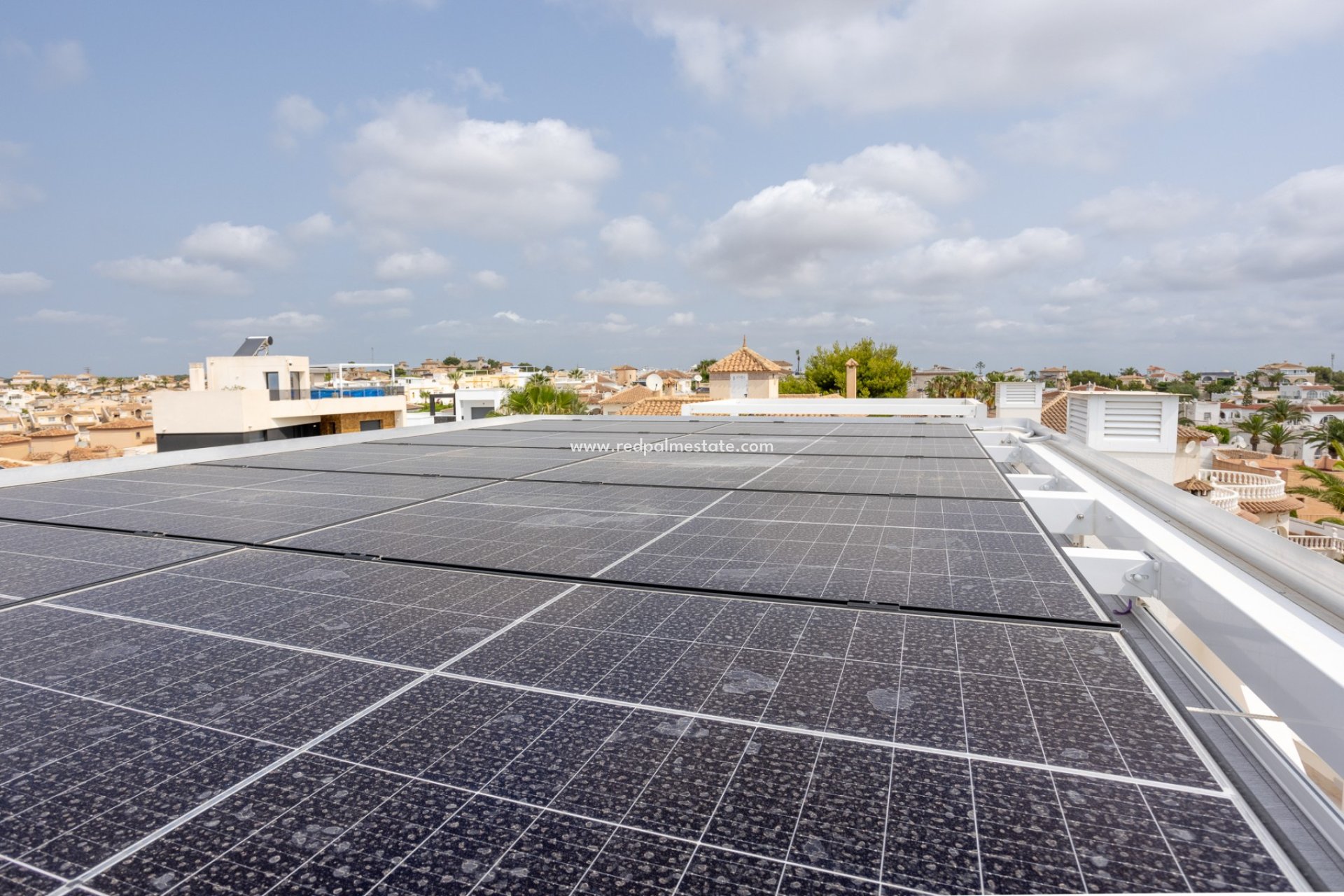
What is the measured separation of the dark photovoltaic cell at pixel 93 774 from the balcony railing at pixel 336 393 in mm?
30521

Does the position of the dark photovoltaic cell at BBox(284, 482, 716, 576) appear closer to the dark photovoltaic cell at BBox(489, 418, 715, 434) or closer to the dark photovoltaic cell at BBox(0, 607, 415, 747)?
the dark photovoltaic cell at BBox(0, 607, 415, 747)

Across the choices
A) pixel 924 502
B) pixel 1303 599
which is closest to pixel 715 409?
pixel 924 502

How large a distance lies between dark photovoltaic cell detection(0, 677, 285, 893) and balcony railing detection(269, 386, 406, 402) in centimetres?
3052

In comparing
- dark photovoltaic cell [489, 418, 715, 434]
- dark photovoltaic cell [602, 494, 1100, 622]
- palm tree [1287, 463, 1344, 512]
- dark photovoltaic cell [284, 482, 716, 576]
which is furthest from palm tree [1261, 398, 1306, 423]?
dark photovoltaic cell [284, 482, 716, 576]

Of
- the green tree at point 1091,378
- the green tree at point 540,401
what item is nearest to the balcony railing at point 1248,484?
the green tree at point 540,401

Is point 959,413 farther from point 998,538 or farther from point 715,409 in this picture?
point 998,538

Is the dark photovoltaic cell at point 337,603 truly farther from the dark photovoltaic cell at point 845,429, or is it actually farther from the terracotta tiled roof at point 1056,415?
the terracotta tiled roof at point 1056,415

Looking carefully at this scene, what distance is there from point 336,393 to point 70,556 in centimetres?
3131

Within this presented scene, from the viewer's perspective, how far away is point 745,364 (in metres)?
36.7

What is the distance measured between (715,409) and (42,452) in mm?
47701

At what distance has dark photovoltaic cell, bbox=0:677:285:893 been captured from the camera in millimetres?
1632

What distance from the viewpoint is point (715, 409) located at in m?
23.5

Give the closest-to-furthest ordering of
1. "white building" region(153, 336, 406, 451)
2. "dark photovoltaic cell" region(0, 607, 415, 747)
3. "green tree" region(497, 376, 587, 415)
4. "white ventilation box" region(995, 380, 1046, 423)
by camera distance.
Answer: "dark photovoltaic cell" region(0, 607, 415, 747), "white ventilation box" region(995, 380, 1046, 423), "white building" region(153, 336, 406, 451), "green tree" region(497, 376, 587, 415)

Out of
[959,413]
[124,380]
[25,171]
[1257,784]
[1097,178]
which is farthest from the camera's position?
[124,380]
